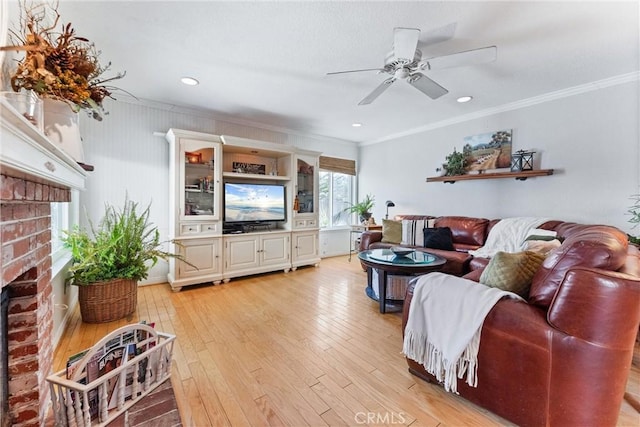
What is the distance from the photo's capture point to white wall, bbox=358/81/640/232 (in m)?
2.71

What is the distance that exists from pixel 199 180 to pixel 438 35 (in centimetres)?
309

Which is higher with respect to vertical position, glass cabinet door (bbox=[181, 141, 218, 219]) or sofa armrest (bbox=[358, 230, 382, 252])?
glass cabinet door (bbox=[181, 141, 218, 219])

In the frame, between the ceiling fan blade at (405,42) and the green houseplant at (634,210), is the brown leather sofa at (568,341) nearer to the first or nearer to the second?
the ceiling fan blade at (405,42)

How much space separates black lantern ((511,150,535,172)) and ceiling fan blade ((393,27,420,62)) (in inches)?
93.6

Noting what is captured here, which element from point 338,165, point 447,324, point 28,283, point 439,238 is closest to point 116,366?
point 28,283

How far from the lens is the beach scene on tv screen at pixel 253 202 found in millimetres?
3754

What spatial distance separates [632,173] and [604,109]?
2.42 feet

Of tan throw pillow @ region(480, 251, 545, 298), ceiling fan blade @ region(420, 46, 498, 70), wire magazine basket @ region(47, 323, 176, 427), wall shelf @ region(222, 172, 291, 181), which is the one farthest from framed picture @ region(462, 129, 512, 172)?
wire magazine basket @ region(47, 323, 176, 427)

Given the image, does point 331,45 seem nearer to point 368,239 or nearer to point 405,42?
point 405,42

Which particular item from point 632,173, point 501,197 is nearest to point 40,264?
point 501,197

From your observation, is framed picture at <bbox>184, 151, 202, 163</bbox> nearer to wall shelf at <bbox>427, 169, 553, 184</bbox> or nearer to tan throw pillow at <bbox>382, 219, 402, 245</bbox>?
tan throw pillow at <bbox>382, 219, 402, 245</bbox>

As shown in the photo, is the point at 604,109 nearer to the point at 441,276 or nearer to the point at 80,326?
the point at 441,276

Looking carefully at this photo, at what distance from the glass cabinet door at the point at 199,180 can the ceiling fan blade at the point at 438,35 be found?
2.73 meters

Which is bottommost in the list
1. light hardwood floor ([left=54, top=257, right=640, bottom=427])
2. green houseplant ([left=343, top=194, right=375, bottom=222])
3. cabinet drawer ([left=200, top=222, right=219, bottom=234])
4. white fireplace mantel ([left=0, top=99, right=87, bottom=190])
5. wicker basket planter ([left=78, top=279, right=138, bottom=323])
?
A: light hardwood floor ([left=54, top=257, right=640, bottom=427])
